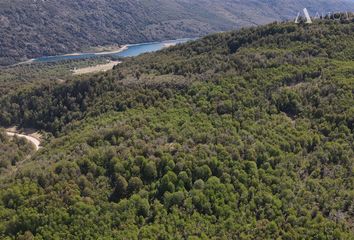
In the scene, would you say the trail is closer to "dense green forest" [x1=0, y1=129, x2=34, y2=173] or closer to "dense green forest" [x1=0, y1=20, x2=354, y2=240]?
"dense green forest" [x1=0, y1=129, x2=34, y2=173]

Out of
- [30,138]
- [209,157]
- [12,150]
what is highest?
[209,157]

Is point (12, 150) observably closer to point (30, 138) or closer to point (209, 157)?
point (30, 138)

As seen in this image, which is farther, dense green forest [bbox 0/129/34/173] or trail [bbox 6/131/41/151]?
trail [bbox 6/131/41/151]

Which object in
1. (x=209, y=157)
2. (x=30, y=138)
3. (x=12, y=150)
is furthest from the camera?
(x=30, y=138)

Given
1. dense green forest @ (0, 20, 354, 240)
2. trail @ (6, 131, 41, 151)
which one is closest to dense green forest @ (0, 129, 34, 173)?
trail @ (6, 131, 41, 151)

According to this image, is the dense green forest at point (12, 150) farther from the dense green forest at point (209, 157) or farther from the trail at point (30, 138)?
the dense green forest at point (209, 157)

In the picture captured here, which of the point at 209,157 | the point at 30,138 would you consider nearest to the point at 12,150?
the point at 30,138

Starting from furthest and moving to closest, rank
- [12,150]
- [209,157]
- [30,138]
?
[30,138] → [12,150] → [209,157]

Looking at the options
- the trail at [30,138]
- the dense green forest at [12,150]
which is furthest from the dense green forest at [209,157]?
the dense green forest at [12,150]
